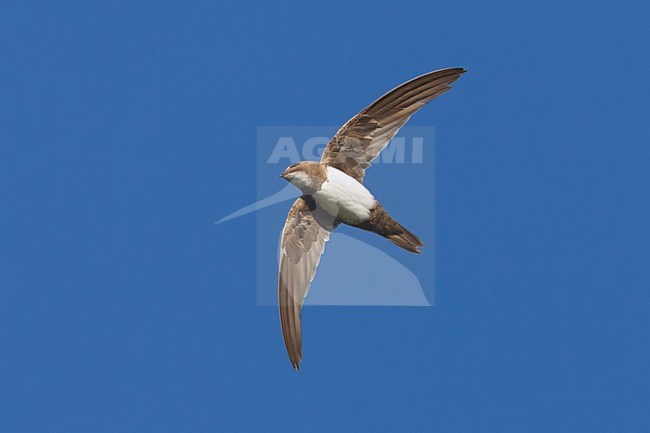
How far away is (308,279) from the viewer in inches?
385

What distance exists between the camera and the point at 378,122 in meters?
9.33

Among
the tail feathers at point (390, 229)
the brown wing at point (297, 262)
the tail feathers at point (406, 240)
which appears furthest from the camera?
the brown wing at point (297, 262)

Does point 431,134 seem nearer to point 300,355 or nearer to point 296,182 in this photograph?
point 296,182

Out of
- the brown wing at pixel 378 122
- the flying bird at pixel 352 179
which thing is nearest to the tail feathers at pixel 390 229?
the flying bird at pixel 352 179

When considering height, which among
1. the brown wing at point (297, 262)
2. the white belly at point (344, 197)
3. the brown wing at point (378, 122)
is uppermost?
the brown wing at point (378, 122)

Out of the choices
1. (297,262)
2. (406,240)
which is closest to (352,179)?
(406,240)

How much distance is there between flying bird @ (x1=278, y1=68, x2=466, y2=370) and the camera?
30.3ft

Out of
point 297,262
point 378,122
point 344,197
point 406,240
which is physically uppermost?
point 378,122

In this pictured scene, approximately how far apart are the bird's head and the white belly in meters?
0.06

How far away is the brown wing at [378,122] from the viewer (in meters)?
9.25

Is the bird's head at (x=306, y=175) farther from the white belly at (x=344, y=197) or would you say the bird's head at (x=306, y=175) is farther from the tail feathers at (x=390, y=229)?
the tail feathers at (x=390, y=229)

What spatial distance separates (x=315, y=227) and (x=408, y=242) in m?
0.75

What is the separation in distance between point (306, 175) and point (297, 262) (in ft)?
3.07

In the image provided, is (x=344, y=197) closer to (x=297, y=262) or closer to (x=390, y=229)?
(x=390, y=229)
